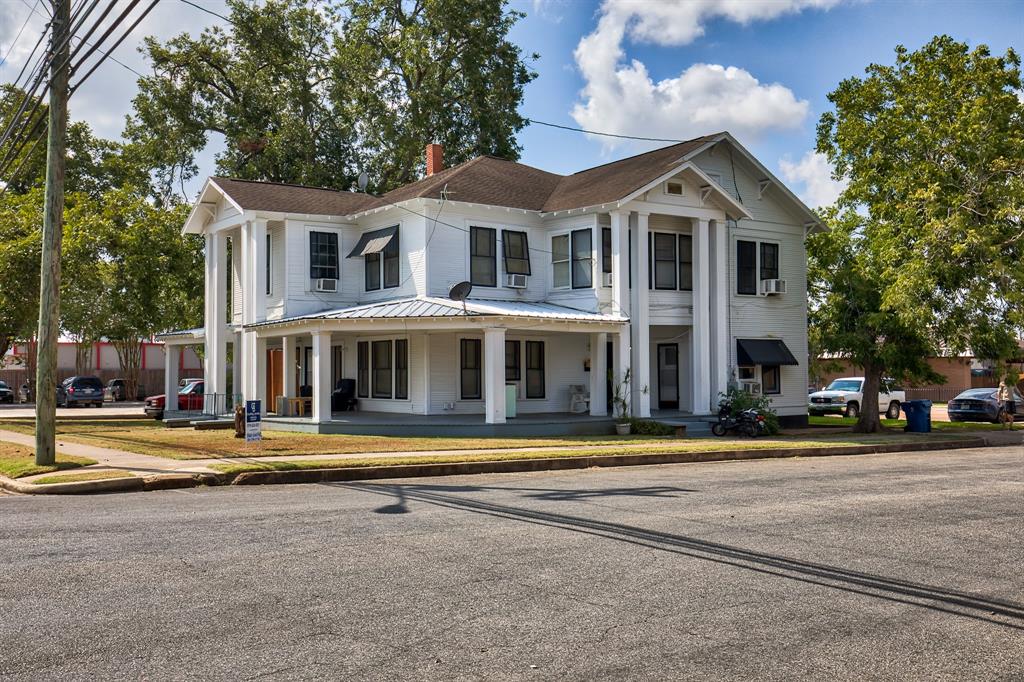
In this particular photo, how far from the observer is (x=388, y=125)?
137ft

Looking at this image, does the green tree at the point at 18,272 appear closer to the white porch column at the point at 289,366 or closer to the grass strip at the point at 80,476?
the white porch column at the point at 289,366

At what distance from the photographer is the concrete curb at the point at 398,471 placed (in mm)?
13609

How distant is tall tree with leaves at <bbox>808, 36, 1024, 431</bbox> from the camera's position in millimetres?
25281

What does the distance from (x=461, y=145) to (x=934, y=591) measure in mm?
38031

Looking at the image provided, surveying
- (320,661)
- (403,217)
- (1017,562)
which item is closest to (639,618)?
(320,661)

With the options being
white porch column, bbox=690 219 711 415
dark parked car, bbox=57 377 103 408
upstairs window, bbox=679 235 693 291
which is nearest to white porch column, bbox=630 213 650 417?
white porch column, bbox=690 219 711 415

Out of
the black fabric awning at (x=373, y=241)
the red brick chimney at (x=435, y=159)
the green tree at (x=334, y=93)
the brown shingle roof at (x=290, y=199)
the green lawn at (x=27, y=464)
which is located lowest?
the green lawn at (x=27, y=464)

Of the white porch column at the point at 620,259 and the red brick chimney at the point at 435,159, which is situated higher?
the red brick chimney at the point at 435,159

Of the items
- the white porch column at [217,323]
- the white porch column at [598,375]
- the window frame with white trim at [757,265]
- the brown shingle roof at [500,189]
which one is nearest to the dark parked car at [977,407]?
the window frame with white trim at [757,265]

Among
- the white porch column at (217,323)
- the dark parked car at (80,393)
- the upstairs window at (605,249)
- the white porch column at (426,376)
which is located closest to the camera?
the white porch column at (426,376)

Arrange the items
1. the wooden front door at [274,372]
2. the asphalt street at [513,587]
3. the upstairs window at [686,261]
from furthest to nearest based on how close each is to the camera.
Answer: the wooden front door at [274,372], the upstairs window at [686,261], the asphalt street at [513,587]

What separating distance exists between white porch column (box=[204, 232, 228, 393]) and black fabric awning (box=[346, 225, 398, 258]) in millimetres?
4789

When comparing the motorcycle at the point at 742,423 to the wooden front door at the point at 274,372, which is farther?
the wooden front door at the point at 274,372

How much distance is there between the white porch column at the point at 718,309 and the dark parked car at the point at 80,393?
117 ft
